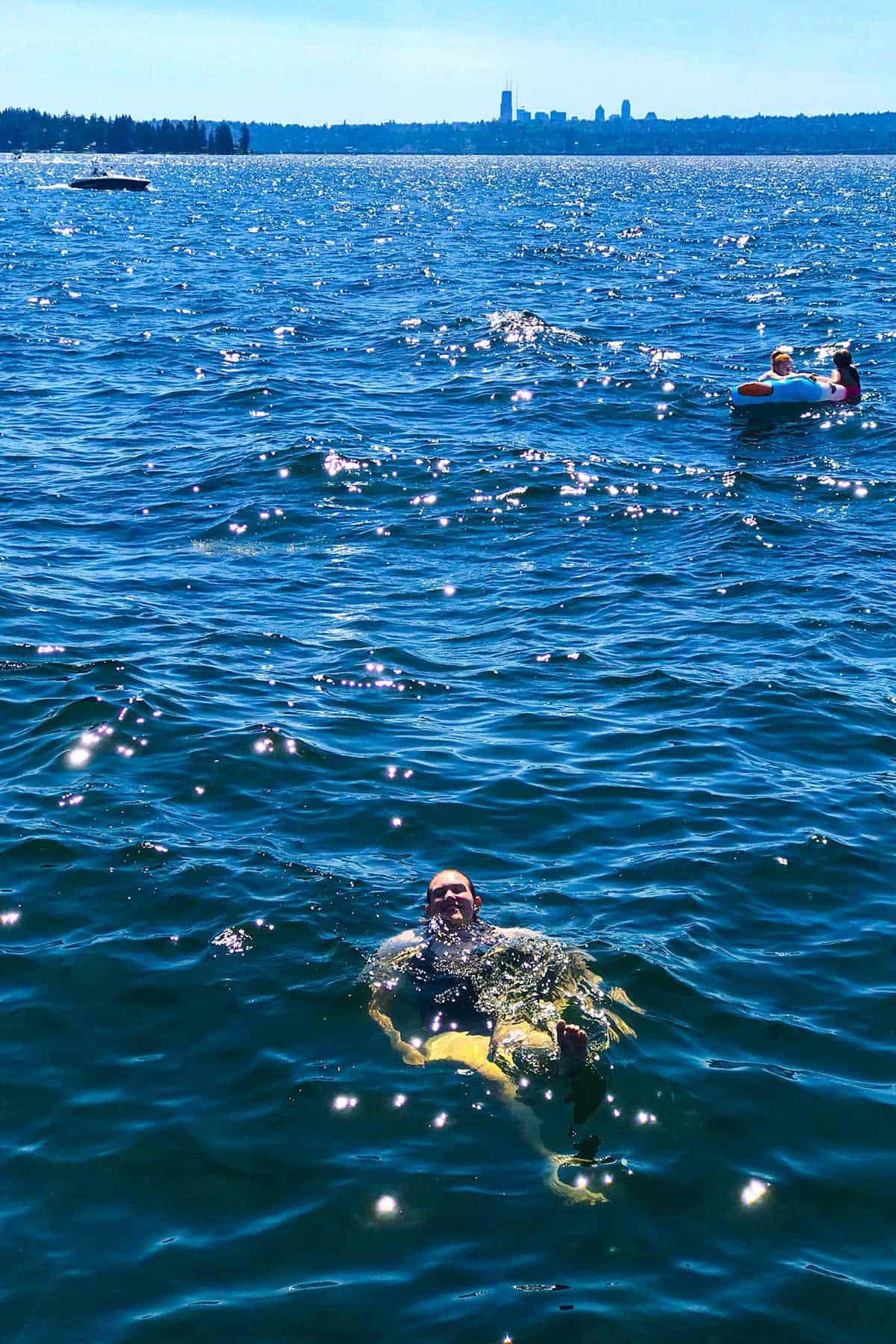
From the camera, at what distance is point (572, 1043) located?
723 centimetres

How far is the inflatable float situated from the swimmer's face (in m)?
18.6

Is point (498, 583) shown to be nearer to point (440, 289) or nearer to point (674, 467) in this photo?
point (674, 467)

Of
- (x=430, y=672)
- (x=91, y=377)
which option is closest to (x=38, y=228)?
(x=91, y=377)

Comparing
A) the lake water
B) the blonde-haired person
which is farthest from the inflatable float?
the lake water

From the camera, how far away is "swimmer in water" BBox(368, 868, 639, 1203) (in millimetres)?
7930

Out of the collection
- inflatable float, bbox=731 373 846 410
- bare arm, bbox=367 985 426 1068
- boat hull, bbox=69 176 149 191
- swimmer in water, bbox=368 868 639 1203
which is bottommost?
bare arm, bbox=367 985 426 1068

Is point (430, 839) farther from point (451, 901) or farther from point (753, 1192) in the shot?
point (753, 1192)

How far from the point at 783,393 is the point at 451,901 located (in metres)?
19.1

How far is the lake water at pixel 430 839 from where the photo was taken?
21.7ft

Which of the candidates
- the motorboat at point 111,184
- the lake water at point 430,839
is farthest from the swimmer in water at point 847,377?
the motorboat at point 111,184

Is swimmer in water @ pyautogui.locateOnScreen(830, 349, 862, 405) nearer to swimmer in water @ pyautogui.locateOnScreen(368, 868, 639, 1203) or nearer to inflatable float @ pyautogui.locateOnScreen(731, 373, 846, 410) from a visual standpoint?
inflatable float @ pyautogui.locateOnScreen(731, 373, 846, 410)

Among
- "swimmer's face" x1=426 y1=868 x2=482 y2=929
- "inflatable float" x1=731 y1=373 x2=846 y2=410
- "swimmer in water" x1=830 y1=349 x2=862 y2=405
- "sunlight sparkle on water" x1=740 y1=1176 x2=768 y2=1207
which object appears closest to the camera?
"sunlight sparkle on water" x1=740 y1=1176 x2=768 y2=1207

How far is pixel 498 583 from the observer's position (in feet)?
55.9

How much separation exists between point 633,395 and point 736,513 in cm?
893
